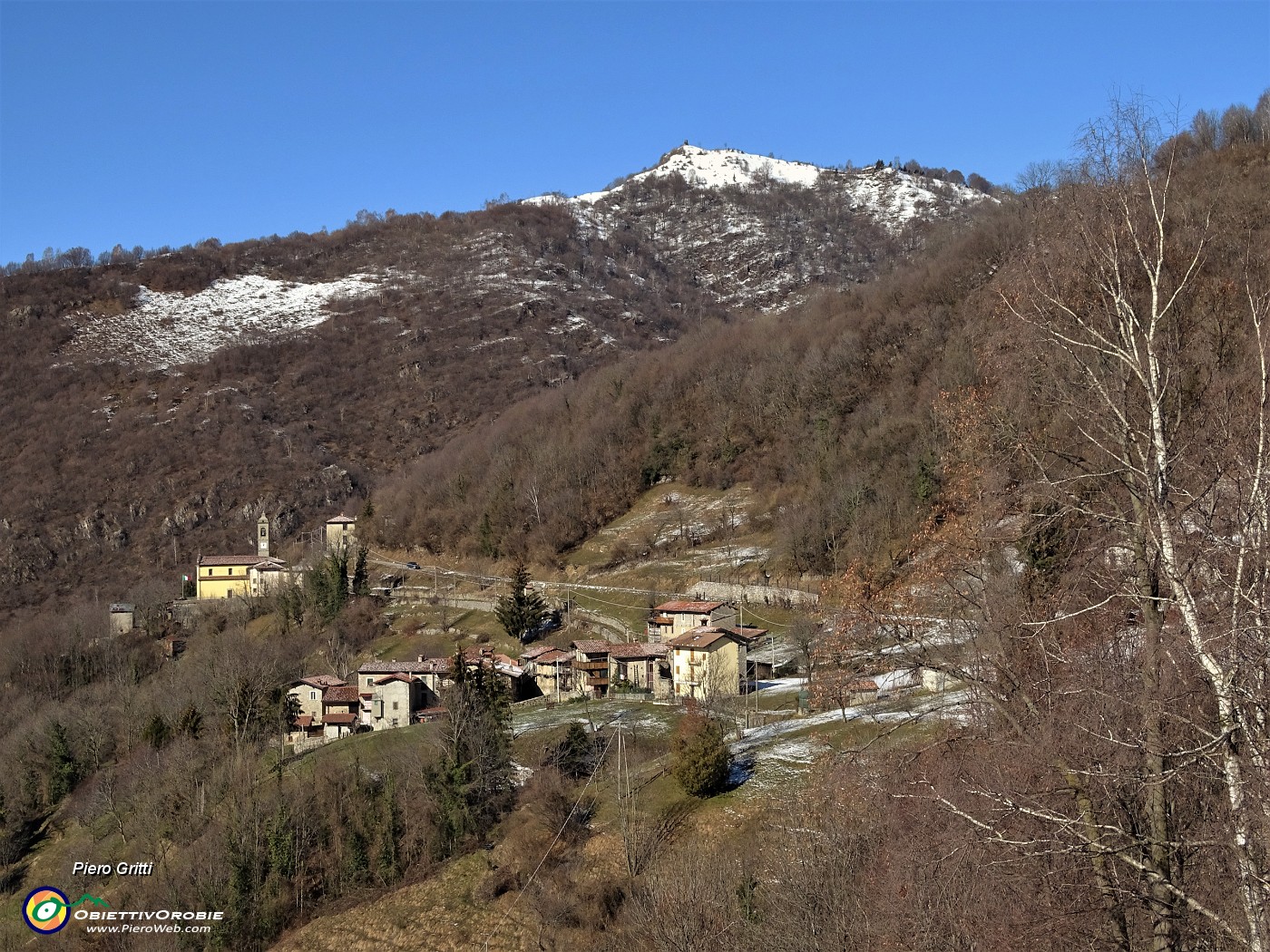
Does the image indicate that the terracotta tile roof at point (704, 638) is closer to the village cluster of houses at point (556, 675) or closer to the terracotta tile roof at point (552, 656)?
the village cluster of houses at point (556, 675)

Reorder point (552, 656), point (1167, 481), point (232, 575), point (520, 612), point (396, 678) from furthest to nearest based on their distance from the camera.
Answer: point (232, 575) < point (520, 612) < point (552, 656) < point (396, 678) < point (1167, 481)

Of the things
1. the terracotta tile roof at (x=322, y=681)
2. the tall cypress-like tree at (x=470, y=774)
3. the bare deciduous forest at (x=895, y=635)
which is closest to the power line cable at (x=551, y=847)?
the bare deciduous forest at (x=895, y=635)

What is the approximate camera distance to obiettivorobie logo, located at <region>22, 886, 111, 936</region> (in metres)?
28.8

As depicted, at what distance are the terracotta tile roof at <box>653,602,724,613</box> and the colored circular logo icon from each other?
79.5 ft

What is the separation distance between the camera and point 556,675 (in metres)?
42.0

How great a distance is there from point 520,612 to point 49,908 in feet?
74.6

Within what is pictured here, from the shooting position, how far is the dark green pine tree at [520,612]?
48.0m

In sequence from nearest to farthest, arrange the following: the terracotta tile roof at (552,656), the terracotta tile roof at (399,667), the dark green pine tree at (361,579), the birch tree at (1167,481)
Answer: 1. the birch tree at (1167,481)
2. the terracotta tile roof at (399,667)
3. the terracotta tile roof at (552,656)
4. the dark green pine tree at (361,579)

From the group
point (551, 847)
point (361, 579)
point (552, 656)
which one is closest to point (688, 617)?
point (552, 656)

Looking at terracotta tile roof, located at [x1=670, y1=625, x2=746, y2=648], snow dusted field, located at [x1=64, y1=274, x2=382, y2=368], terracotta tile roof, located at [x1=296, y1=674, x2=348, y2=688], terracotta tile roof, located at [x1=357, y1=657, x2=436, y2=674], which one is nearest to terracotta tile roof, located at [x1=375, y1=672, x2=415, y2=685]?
terracotta tile roof, located at [x1=357, y1=657, x2=436, y2=674]

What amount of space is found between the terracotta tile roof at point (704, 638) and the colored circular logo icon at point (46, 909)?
70.3 feet

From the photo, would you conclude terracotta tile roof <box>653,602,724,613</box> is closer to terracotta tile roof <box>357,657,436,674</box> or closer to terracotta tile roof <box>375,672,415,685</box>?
terracotta tile roof <box>357,657,436,674</box>

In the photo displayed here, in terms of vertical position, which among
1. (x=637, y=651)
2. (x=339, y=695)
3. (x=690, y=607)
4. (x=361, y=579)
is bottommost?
(x=339, y=695)

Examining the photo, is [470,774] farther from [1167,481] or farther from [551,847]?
[1167,481]
